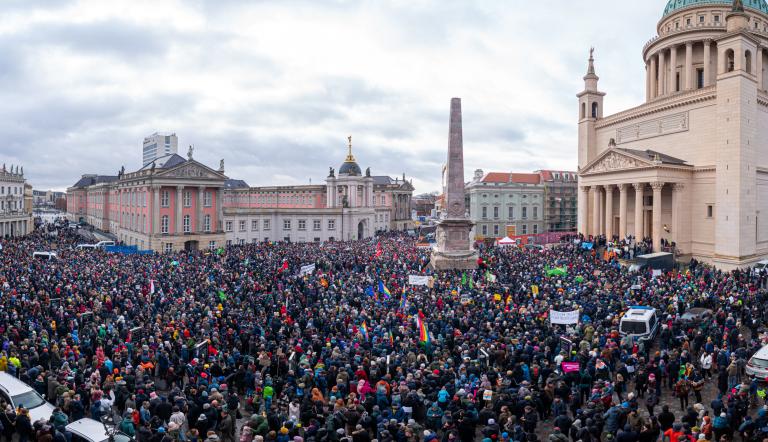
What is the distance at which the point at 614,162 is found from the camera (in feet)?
141

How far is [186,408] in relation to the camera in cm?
1183

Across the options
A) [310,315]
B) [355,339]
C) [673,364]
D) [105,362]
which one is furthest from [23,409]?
[673,364]

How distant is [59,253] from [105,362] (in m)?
32.2

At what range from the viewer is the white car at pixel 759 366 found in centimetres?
1402

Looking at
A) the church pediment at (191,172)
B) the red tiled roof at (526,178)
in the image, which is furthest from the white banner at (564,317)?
the red tiled roof at (526,178)

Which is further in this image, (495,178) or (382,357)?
(495,178)

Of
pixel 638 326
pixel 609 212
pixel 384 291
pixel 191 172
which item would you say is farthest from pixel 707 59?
pixel 191 172

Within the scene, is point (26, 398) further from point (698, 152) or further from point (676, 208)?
point (698, 152)

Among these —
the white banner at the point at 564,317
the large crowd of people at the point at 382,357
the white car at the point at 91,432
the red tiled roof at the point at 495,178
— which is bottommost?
the white car at the point at 91,432

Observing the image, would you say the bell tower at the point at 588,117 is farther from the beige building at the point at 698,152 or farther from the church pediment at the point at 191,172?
the church pediment at the point at 191,172

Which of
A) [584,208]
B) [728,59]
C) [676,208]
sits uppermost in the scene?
[728,59]

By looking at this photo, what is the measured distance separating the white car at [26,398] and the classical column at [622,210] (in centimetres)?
4067

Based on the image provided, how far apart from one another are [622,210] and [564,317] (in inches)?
1111

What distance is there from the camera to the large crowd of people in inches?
434
